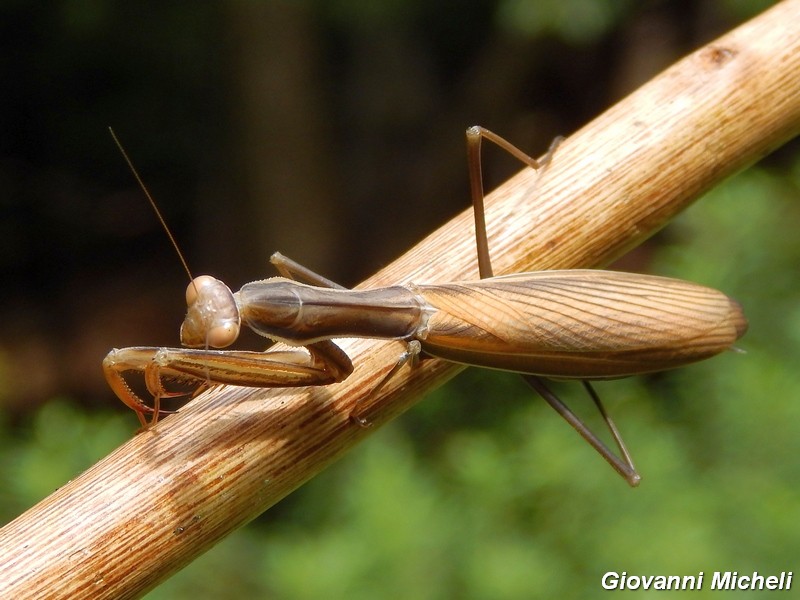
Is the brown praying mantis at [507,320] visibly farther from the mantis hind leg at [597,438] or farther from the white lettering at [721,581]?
the white lettering at [721,581]

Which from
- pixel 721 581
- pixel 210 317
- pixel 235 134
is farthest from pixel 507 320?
pixel 235 134

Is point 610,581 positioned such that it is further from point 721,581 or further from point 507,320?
point 507,320

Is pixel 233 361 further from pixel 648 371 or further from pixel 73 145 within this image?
pixel 73 145

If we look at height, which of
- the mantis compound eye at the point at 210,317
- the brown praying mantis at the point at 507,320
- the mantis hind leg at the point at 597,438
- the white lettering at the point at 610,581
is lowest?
the white lettering at the point at 610,581

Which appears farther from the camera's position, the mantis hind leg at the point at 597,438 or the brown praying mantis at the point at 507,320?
the mantis hind leg at the point at 597,438

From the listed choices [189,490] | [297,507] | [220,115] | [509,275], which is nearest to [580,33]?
[509,275]

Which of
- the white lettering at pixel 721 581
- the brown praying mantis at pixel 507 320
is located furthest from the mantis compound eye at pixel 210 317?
the white lettering at pixel 721 581

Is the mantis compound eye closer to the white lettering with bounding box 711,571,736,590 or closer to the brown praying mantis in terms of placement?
the brown praying mantis

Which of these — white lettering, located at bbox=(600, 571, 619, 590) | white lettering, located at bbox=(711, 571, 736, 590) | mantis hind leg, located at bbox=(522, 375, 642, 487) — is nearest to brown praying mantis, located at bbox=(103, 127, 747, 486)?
mantis hind leg, located at bbox=(522, 375, 642, 487)
